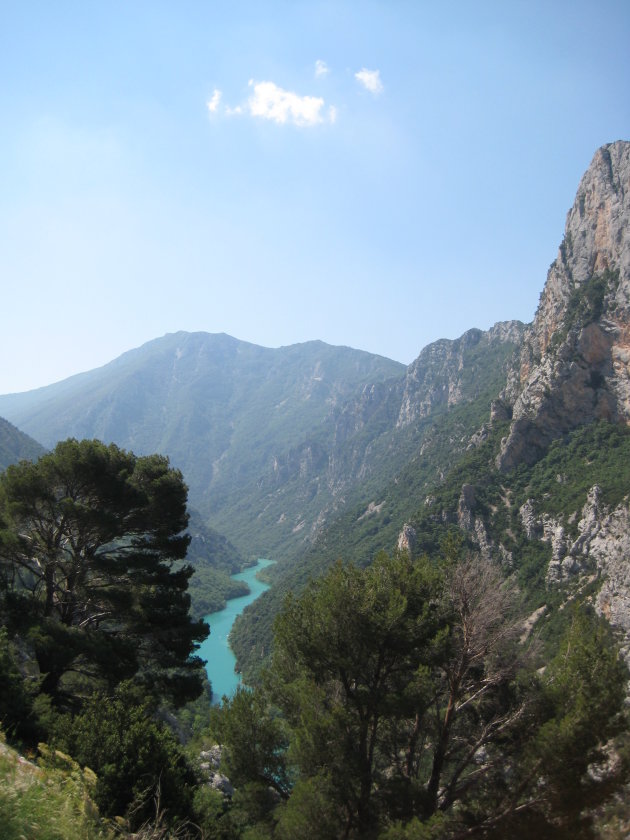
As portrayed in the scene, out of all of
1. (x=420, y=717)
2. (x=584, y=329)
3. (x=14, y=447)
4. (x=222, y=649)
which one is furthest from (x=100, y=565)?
(x=14, y=447)

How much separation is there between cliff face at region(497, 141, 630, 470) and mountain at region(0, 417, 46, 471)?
7972 centimetres

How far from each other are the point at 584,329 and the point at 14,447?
96346mm

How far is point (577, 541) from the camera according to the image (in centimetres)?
4481

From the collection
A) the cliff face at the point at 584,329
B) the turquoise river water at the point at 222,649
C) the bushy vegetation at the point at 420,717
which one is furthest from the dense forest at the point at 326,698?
the cliff face at the point at 584,329

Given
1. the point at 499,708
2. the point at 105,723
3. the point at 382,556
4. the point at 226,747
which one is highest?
the point at 382,556

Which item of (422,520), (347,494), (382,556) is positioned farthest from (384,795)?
(347,494)

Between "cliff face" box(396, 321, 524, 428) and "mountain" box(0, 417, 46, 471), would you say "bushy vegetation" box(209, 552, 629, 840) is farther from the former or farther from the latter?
"cliff face" box(396, 321, 524, 428)

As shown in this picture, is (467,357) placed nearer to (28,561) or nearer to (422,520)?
(422,520)

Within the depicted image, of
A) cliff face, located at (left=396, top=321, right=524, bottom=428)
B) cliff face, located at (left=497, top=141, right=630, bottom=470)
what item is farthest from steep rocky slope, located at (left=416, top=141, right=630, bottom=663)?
cliff face, located at (left=396, top=321, right=524, bottom=428)

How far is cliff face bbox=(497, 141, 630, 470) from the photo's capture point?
54.7m

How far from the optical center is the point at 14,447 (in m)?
93.7

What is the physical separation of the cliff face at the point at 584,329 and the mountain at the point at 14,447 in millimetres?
79722

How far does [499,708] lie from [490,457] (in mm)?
61746

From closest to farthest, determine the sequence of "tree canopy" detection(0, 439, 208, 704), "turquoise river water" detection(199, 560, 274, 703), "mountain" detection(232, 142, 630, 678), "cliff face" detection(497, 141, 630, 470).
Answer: "tree canopy" detection(0, 439, 208, 704), "mountain" detection(232, 142, 630, 678), "cliff face" detection(497, 141, 630, 470), "turquoise river water" detection(199, 560, 274, 703)
